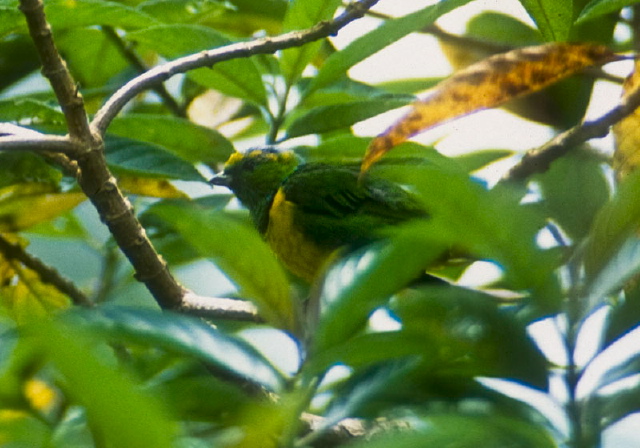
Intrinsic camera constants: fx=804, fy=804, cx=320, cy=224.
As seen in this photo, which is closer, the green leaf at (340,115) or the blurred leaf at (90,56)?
the green leaf at (340,115)

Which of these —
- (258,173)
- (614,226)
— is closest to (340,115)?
(258,173)

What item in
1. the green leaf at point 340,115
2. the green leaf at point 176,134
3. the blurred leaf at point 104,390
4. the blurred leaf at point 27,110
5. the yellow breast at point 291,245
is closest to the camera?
the blurred leaf at point 104,390

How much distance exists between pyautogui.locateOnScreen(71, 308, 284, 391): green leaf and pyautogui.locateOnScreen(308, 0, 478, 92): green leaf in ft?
2.52

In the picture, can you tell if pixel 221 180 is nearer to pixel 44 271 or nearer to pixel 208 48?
pixel 44 271

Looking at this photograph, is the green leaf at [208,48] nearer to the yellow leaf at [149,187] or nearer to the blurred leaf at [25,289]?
the yellow leaf at [149,187]

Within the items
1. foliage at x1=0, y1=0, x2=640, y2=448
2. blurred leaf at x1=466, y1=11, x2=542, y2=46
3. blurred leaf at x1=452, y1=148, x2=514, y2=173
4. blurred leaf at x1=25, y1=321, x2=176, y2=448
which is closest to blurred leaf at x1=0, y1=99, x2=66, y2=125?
foliage at x1=0, y1=0, x2=640, y2=448

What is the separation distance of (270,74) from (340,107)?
0.35 metres

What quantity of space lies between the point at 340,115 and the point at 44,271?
0.80m

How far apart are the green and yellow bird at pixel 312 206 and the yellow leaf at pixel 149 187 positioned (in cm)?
33

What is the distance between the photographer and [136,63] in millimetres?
2199

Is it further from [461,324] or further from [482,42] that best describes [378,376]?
[482,42]

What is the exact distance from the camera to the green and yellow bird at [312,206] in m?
1.99

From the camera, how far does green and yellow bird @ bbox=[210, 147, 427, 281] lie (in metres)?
1.99

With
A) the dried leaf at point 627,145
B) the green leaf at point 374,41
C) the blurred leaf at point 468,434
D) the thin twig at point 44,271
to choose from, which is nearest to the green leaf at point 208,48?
the green leaf at point 374,41
